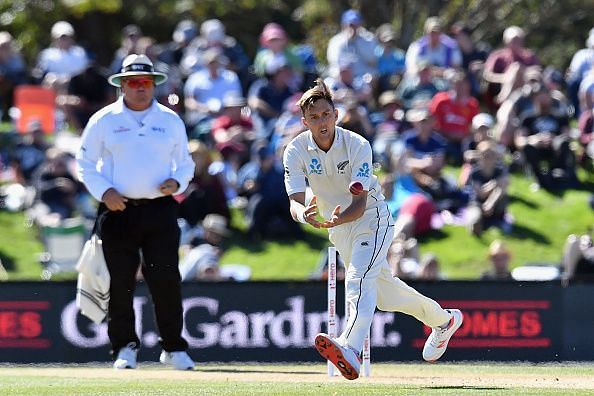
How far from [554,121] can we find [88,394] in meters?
11.7

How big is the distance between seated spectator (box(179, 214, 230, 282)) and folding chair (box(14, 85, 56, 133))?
12.1 ft

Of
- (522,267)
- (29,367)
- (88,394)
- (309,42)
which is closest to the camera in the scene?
(88,394)

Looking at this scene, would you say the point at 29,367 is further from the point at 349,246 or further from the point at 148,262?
the point at 349,246

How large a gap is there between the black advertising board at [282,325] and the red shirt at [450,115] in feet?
19.2

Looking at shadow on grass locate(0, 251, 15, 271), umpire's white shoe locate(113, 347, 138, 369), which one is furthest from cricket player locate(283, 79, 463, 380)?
shadow on grass locate(0, 251, 15, 271)

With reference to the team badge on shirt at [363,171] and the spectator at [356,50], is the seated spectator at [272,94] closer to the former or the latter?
the spectator at [356,50]

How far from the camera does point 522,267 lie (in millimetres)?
16375

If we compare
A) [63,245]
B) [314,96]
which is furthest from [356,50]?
[314,96]

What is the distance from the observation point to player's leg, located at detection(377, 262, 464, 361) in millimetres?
10031

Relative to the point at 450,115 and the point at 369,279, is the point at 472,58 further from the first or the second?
the point at 369,279

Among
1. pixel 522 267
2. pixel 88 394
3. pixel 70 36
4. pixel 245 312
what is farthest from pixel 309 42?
pixel 88 394

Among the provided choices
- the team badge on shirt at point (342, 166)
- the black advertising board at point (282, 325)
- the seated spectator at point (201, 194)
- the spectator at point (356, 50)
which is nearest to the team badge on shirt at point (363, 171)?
the team badge on shirt at point (342, 166)

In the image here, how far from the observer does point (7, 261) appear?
57.9 ft

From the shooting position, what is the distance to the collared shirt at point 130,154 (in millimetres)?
11125
